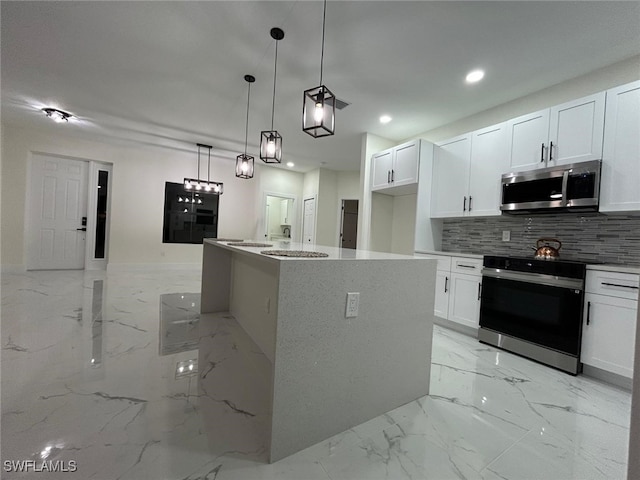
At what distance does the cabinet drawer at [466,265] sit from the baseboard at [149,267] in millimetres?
5749

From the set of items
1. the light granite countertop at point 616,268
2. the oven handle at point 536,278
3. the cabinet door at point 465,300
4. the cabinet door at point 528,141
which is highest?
the cabinet door at point 528,141

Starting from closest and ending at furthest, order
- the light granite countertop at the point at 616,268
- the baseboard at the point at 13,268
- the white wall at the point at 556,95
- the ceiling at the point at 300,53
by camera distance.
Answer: the light granite countertop at the point at 616,268 < the ceiling at the point at 300,53 < the white wall at the point at 556,95 < the baseboard at the point at 13,268

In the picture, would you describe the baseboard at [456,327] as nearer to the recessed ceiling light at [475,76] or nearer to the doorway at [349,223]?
the recessed ceiling light at [475,76]

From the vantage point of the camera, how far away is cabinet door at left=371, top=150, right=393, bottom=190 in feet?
13.7

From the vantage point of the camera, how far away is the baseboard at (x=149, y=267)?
5.89 metres

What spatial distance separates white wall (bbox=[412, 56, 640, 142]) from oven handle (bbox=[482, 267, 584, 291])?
1884 mm

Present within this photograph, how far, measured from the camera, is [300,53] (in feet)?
8.74

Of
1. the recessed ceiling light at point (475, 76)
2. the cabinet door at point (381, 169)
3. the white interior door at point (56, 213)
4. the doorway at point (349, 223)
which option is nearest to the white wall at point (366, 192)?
the cabinet door at point (381, 169)

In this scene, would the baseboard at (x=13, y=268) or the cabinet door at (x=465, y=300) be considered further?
the baseboard at (x=13, y=268)

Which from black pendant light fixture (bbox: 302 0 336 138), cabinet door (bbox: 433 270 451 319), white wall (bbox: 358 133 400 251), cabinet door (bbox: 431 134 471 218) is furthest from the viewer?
white wall (bbox: 358 133 400 251)

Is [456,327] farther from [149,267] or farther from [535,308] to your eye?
[149,267]

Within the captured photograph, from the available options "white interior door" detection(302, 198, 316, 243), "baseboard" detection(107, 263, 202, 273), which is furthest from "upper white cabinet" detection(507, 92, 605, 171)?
"baseboard" detection(107, 263, 202, 273)

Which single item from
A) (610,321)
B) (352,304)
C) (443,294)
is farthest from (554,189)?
(352,304)

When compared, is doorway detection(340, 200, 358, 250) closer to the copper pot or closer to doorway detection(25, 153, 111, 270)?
the copper pot
